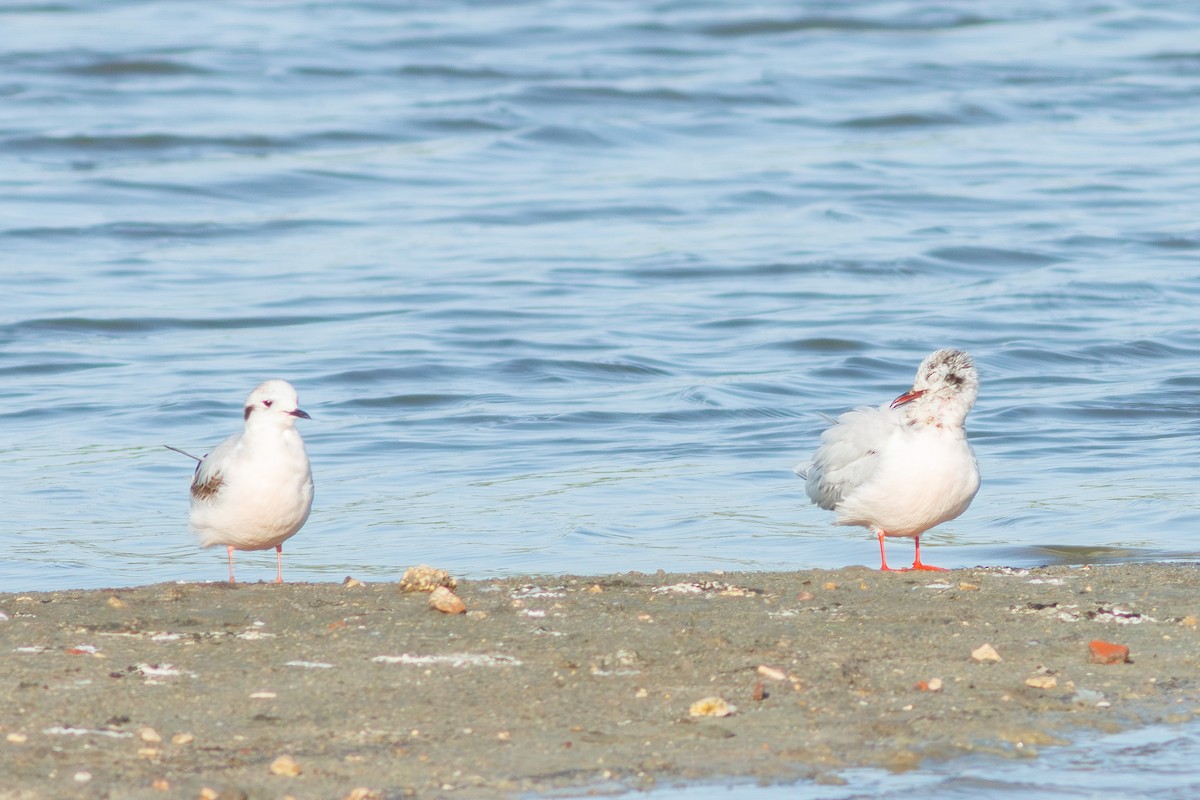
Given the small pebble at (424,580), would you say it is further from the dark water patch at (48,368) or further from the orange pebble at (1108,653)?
the dark water patch at (48,368)

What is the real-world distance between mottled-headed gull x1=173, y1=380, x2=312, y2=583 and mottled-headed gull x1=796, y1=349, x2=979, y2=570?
2234 mm

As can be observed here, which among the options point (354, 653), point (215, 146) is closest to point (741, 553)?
point (354, 653)

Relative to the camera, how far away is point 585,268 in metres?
16.5

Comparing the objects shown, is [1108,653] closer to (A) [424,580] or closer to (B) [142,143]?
(A) [424,580]

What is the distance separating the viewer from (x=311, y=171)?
20375 millimetres

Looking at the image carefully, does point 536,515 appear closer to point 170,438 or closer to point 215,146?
point 170,438

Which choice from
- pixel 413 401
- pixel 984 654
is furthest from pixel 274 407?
pixel 413 401

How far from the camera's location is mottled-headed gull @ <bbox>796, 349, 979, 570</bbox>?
7.33 meters

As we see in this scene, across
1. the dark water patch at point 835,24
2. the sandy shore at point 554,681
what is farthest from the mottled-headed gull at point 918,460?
the dark water patch at point 835,24

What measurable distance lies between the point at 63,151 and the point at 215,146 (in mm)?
1715

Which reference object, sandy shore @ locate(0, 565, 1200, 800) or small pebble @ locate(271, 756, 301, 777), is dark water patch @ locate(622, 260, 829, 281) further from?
small pebble @ locate(271, 756, 301, 777)

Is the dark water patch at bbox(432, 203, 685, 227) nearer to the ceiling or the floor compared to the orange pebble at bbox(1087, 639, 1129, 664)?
nearer to the ceiling

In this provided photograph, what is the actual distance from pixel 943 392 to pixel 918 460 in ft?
1.01

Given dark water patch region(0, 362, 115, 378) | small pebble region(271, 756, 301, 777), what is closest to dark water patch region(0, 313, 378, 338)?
dark water patch region(0, 362, 115, 378)
